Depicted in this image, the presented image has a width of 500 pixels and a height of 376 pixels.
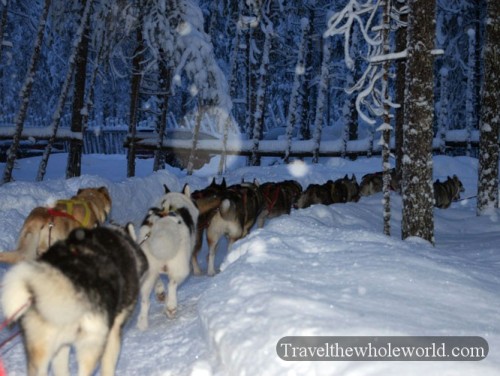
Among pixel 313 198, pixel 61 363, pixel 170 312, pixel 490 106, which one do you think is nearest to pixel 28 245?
pixel 170 312

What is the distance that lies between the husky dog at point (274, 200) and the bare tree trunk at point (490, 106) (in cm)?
491

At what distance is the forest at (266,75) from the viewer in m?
9.19

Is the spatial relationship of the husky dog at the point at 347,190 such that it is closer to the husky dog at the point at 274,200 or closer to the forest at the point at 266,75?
the forest at the point at 266,75

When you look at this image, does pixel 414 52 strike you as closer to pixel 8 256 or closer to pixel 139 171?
pixel 8 256

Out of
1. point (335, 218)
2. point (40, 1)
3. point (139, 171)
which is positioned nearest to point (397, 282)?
point (335, 218)

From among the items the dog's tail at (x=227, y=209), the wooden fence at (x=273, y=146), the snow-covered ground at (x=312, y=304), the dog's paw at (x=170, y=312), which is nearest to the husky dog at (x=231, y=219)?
the dog's tail at (x=227, y=209)

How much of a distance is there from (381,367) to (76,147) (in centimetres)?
1735

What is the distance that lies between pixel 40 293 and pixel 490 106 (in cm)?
1239

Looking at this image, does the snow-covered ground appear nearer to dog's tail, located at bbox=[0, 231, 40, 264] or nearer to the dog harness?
dog's tail, located at bbox=[0, 231, 40, 264]

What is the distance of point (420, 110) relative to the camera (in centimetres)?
873

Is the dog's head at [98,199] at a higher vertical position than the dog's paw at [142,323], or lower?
higher

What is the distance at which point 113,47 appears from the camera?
20.0 metres

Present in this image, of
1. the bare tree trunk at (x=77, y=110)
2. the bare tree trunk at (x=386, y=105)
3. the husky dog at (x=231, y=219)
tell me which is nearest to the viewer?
the husky dog at (x=231, y=219)

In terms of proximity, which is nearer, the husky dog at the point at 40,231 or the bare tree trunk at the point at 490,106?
the husky dog at the point at 40,231
